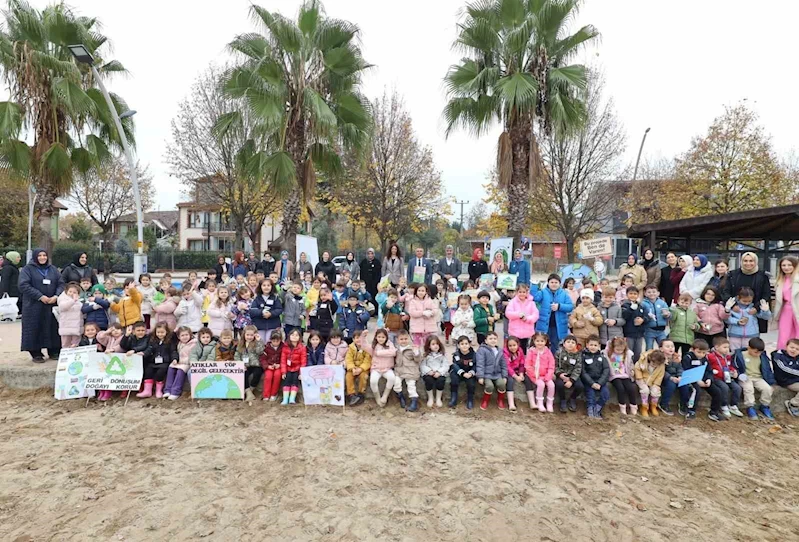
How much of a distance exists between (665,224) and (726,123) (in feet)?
34.0

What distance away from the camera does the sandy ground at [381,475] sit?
11.0 ft

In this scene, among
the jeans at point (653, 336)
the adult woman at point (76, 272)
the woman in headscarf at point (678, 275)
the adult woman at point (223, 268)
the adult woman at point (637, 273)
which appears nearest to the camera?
the jeans at point (653, 336)

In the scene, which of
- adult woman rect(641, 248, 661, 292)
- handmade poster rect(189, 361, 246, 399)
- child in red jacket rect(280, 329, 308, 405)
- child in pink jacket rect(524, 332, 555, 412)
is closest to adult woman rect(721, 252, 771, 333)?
adult woman rect(641, 248, 661, 292)

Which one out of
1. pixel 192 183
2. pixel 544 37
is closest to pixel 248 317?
pixel 544 37

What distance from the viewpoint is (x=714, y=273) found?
23.0 feet

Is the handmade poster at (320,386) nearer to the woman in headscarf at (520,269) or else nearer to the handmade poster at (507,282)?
the handmade poster at (507,282)

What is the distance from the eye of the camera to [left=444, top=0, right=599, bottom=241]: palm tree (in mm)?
10273

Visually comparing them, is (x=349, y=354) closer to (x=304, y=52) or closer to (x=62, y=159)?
(x=304, y=52)

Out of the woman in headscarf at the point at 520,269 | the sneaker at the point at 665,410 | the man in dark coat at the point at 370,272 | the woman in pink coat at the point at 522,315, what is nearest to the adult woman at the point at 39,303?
Result: the man in dark coat at the point at 370,272

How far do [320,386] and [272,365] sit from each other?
75 cm

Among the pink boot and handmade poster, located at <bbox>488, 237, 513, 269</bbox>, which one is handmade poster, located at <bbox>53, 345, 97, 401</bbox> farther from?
handmade poster, located at <bbox>488, 237, 513, 269</bbox>

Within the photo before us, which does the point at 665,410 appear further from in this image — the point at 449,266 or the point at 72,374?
the point at 72,374

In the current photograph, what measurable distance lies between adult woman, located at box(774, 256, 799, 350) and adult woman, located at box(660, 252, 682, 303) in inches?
57.2

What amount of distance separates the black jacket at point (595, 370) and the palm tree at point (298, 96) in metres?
7.43
